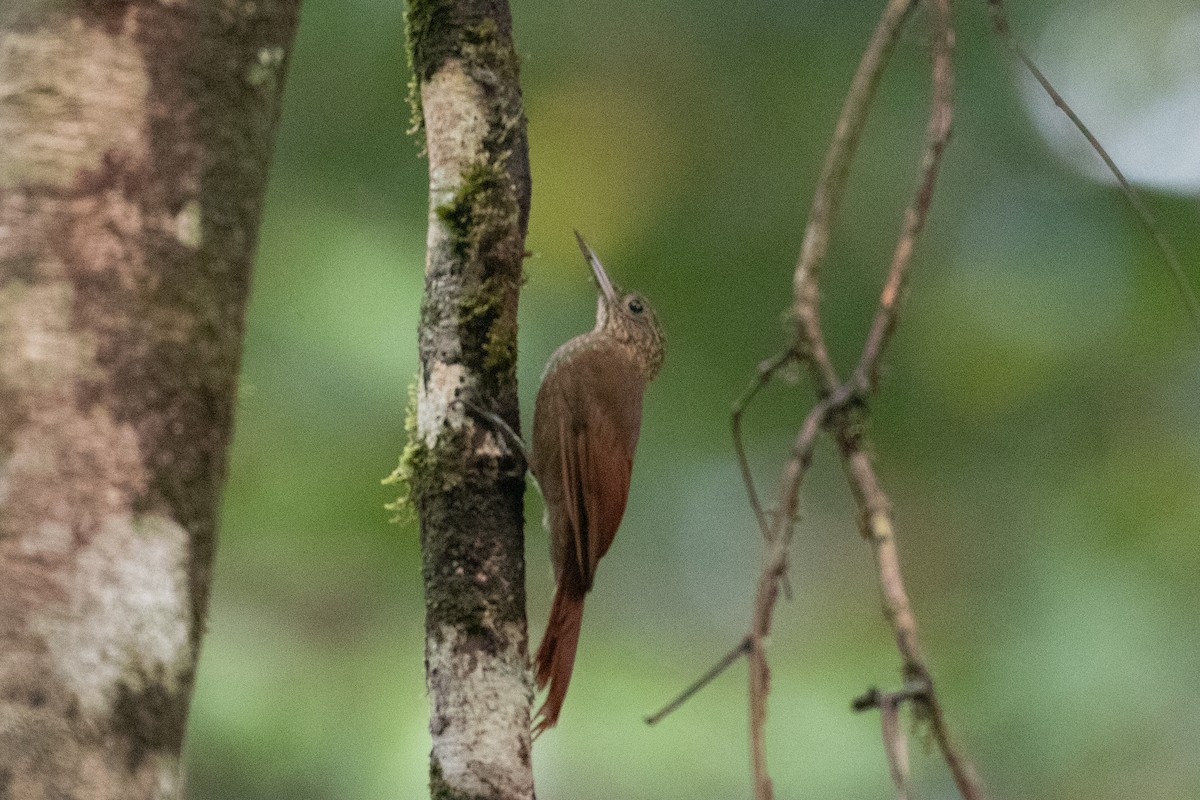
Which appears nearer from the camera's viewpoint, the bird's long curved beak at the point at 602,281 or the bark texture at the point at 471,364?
the bark texture at the point at 471,364

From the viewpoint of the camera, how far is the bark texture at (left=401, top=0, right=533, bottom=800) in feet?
7.72

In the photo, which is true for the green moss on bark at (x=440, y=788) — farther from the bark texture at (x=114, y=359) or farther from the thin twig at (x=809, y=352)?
the bark texture at (x=114, y=359)

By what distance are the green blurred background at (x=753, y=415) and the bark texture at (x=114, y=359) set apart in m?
3.22

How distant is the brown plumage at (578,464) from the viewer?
3.37 m

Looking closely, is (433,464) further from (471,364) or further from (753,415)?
(753,415)

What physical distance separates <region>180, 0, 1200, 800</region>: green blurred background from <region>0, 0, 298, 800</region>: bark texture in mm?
3223

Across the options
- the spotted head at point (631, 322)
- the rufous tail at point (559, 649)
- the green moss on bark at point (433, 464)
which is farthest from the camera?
the spotted head at point (631, 322)

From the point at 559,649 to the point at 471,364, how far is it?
1043mm

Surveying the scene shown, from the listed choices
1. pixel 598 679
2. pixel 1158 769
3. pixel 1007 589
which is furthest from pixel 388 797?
pixel 1158 769

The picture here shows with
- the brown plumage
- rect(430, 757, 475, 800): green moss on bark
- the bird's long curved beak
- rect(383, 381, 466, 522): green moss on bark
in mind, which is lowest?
rect(430, 757, 475, 800): green moss on bark

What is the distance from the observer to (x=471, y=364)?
256cm

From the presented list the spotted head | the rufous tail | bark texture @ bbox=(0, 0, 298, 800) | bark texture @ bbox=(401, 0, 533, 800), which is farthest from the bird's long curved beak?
bark texture @ bbox=(0, 0, 298, 800)

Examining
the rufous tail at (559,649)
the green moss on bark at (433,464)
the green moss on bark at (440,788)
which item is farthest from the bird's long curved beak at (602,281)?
the green moss on bark at (440,788)

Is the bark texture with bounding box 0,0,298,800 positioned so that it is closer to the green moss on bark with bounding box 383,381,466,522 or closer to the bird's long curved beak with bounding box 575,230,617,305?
the green moss on bark with bounding box 383,381,466,522
